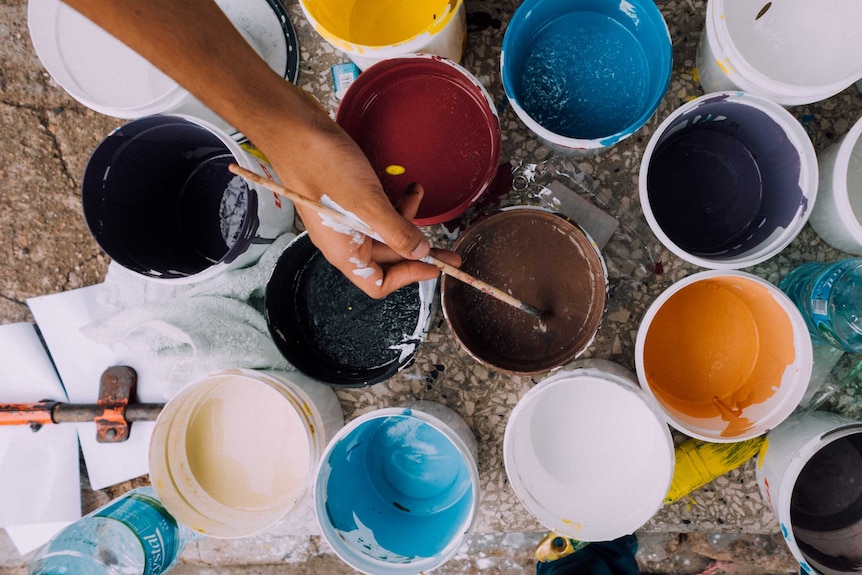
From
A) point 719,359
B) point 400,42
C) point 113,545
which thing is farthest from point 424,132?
point 113,545

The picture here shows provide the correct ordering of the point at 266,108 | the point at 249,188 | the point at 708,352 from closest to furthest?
1. the point at 266,108
2. the point at 249,188
3. the point at 708,352

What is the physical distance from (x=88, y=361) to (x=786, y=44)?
2.17 m

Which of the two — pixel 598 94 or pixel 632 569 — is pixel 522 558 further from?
pixel 598 94

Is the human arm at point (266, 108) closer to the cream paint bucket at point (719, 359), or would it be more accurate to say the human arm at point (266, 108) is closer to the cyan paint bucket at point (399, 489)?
the cyan paint bucket at point (399, 489)

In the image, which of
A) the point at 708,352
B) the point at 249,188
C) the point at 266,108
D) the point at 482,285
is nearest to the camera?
the point at 266,108

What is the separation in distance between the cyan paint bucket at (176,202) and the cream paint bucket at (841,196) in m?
1.39

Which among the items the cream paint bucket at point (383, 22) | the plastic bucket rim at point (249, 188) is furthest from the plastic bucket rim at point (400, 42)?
the plastic bucket rim at point (249, 188)

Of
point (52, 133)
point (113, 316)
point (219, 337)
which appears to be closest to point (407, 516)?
point (219, 337)

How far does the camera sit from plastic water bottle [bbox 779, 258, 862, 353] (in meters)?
1.29

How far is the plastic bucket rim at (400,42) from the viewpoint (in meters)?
1.16

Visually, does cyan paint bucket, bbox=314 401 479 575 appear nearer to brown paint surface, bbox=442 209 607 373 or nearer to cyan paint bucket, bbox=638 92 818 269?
brown paint surface, bbox=442 209 607 373

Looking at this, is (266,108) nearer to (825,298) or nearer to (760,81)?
(760,81)

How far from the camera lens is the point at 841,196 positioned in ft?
4.01

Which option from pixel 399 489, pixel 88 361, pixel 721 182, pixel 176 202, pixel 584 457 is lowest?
pixel 399 489
